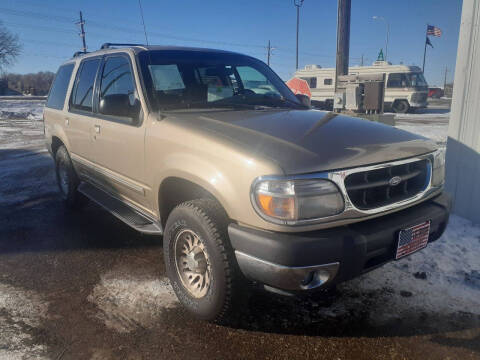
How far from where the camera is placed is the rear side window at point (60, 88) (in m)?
4.74

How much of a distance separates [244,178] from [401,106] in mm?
22548

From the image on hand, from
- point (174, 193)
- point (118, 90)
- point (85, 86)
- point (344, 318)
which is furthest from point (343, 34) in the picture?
point (344, 318)

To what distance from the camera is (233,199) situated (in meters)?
2.12

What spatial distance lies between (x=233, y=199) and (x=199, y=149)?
467 mm

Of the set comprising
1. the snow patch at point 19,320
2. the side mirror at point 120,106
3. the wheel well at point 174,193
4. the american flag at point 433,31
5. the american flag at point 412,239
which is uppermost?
the american flag at point 433,31

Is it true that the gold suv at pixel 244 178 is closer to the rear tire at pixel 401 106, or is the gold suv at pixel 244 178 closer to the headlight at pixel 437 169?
the headlight at pixel 437 169

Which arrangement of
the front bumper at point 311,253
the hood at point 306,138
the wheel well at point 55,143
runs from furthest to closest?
the wheel well at point 55,143 → the hood at point 306,138 → the front bumper at point 311,253

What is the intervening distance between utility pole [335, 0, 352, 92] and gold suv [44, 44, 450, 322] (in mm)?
6788

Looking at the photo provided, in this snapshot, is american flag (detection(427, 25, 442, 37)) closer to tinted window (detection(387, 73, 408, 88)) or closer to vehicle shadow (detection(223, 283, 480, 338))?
tinted window (detection(387, 73, 408, 88))

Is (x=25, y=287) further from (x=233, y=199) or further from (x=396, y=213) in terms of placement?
(x=396, y=213)

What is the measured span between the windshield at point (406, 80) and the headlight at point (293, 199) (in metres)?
22.2

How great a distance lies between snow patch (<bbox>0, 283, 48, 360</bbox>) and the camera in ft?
7.44

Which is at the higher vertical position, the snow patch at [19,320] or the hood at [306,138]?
the hood at [306,138]

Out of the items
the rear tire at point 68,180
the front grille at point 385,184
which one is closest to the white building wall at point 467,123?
the front grille at point 385,184
